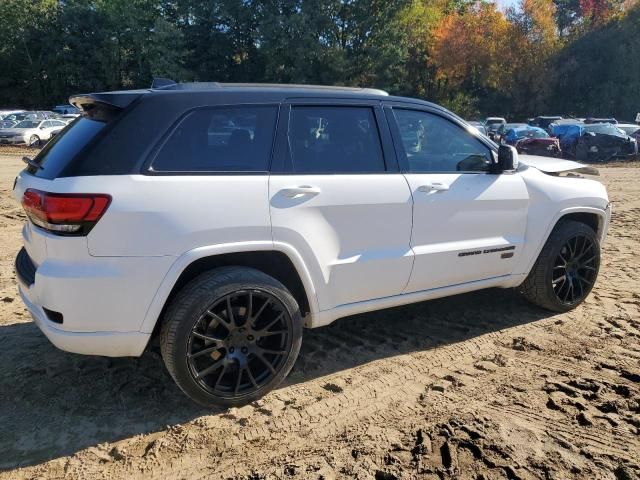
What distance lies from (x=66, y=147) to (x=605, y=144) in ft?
72.5

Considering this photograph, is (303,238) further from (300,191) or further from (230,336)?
(230,336)

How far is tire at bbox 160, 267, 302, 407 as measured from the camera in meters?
3.02

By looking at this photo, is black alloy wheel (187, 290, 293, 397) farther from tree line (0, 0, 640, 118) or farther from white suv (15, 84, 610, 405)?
tree line (0, 0, 640, 118)

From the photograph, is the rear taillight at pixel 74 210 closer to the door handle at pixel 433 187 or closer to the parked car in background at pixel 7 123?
the door handle at pixel 433 187

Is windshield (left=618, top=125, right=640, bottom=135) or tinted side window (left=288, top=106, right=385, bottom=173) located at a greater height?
tinted side window (left=288, top=106, right=385, bottom=173)

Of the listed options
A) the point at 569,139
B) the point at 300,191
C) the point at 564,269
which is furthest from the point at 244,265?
the point at 569,139

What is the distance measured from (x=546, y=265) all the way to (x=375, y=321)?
146 centimetres

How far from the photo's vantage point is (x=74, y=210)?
109 inches

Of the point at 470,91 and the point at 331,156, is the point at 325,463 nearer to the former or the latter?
the point at 331,156

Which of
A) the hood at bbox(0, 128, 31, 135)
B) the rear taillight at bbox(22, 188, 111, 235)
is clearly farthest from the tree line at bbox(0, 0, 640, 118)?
the rear taillight at bbox(22, 188, 111, 235)

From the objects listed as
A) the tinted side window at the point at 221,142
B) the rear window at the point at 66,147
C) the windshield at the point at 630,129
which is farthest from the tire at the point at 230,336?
the windshield at the point at 630,129

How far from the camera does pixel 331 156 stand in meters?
3.54

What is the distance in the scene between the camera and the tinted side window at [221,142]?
304 cm

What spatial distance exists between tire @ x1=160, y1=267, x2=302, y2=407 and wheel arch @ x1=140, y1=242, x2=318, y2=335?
8 centimetres
